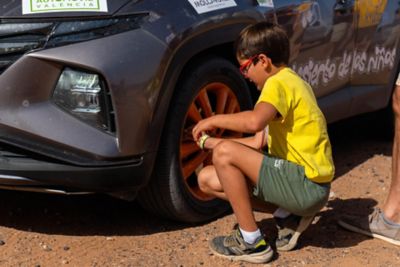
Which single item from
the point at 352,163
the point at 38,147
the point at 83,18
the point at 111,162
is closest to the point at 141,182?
the point at 111,162

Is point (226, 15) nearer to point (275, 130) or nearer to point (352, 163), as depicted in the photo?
point (275, 130)

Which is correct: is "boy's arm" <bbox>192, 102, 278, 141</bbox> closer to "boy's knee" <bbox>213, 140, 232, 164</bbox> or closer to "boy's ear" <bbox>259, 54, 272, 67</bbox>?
"boy's knee" <bbox>213, 140, 232, 164</bbox>

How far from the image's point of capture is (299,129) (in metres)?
3.68

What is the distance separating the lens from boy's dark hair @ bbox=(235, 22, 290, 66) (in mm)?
3601

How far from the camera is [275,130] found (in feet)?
12.3

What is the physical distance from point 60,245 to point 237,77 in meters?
1.31

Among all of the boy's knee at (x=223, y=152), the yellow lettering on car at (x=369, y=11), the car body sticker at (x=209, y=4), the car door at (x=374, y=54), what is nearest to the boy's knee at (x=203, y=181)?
the boy's knee at (x=223, y=152)

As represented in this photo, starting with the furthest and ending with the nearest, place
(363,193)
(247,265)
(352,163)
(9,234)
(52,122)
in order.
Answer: (352,163) → (363,193) → (9,234) → (247,265) → (52,122)

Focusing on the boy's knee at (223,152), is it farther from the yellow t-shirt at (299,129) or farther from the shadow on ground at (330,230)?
the shadow on ground at (330,230)

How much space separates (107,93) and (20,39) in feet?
1.58

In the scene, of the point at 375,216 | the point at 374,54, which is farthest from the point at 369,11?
the point at 375,216

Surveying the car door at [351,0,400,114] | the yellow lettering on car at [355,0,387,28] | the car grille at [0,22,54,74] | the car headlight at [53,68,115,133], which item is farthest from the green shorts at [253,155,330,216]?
the yellow lettering on car at [355,0,387,28]

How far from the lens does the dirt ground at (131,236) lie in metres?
3.76

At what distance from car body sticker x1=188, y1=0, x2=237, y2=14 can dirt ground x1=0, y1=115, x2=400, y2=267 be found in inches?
46.3
